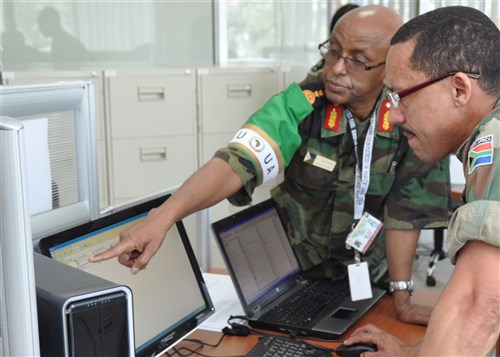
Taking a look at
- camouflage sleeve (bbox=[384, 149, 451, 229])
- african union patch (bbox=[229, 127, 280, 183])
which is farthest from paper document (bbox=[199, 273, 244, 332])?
camouflage sleeve (bbox=[384, 149, 451, 229])

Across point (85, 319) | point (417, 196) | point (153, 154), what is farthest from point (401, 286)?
point (153, 154)

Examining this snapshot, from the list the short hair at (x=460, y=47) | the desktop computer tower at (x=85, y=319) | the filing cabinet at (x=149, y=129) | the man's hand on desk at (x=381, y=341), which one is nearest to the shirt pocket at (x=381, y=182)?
the man's hand on desk at (x=381, y=341)

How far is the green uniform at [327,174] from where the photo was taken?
1.70m

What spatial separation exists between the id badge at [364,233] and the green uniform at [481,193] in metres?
0.70

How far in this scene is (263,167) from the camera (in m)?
1.68

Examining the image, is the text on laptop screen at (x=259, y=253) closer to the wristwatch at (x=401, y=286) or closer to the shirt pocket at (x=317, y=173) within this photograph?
the shirt pocket at (x=317, y=173)

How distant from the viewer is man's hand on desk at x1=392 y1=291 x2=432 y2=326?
1.60 meters

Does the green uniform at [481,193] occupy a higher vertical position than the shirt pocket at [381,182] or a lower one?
higher

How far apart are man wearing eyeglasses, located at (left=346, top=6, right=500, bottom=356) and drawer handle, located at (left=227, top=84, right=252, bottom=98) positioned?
2.42 m

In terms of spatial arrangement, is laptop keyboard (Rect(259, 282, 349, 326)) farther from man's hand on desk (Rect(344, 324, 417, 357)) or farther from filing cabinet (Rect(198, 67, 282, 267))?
filing cabinet (Rect(198, 67, 282, 267))

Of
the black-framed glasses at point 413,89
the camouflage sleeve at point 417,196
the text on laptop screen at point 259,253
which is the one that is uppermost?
the black-framed glasses at point 413,89

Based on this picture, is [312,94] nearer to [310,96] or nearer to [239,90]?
[310,96]

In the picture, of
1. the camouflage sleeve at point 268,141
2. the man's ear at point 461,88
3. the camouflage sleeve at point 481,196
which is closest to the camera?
the camouflage sleeve at point 481,196

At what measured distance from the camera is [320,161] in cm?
177
